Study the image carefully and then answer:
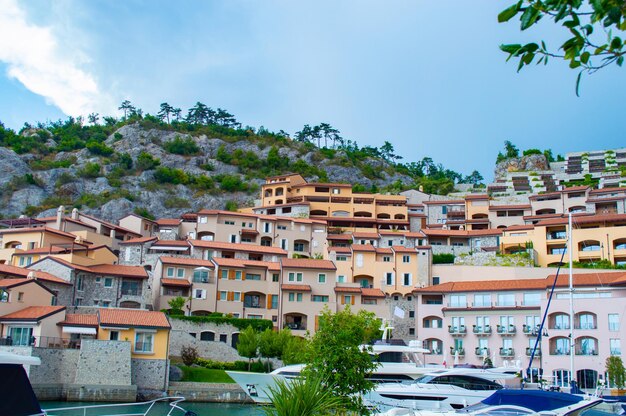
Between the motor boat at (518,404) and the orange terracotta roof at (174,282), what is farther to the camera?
the orange terracotta roof at (174,282)

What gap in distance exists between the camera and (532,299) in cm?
5881

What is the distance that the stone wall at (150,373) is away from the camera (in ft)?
151

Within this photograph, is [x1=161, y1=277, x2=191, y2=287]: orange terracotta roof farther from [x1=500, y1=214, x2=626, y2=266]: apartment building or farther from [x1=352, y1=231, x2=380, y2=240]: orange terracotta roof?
[x1=500, y1=214, x2=626, y2=266]: apartment building

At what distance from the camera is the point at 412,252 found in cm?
7156

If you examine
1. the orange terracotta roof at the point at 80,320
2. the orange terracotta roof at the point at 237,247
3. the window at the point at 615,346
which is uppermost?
the orange terracotta roof at the point at 237,247

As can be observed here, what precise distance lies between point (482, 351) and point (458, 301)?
5.51 m

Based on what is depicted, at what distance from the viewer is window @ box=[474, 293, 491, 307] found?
60.5 meters

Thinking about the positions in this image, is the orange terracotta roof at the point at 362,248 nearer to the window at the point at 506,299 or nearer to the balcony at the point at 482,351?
the window at the point at 506,299

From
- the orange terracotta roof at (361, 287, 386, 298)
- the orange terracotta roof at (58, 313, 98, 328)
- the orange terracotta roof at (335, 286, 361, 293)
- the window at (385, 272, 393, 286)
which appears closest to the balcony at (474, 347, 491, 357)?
the orange terracotta roof at (361, 287, 386, 298)

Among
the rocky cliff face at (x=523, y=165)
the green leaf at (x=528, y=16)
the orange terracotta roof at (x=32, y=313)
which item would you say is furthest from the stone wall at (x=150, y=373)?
the rocky cliff face at (x=523, y=165)

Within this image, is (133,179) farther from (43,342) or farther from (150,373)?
(150,373)

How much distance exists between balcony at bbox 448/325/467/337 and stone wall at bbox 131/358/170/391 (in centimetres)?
2689

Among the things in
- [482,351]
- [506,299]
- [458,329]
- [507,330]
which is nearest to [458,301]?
[458,329]

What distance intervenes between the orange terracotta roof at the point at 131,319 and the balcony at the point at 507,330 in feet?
95.7
